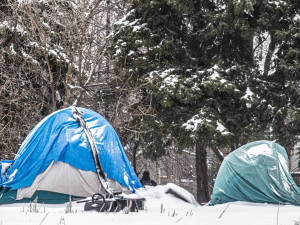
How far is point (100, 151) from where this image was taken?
26.7 ft

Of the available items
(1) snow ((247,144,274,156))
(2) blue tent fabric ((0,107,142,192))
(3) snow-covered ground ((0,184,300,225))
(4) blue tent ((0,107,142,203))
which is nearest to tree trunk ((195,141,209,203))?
(1) snow ((247,144,274,156))

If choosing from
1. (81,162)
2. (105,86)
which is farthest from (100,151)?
(105,86)

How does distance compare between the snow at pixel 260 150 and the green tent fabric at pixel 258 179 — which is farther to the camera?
the snow at pixel 260 150

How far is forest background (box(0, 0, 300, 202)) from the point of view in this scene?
39.8ft

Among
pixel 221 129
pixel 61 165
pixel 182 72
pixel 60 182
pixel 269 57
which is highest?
pixel 269 57

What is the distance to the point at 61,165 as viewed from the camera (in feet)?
25.7

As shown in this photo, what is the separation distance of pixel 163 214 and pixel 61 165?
3.03m

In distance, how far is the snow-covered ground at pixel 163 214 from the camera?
435 centimetres

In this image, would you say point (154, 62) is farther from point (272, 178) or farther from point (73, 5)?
point (272, 178)

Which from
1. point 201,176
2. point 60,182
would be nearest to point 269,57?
point 201,176

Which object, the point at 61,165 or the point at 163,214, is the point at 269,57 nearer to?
the point at 61,165

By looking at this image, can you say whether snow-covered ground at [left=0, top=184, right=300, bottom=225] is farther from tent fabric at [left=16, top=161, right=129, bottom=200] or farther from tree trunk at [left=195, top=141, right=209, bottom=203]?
tree trunk at [left=195, top=141, right=209, bottom=203]

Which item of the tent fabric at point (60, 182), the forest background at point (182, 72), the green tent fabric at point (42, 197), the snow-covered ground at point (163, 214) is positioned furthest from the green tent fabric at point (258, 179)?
the green tent fabric at point (42, 197)

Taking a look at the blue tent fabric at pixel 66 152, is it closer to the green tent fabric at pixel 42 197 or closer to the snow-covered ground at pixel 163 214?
the green tent fabric at pixel 42 197
